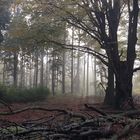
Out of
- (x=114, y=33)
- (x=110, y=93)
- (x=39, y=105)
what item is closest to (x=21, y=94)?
(x=39, y=105)

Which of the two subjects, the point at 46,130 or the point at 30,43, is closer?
the point at 46,130

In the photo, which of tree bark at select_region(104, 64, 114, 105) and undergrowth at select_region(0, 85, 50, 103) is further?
undergrowth at select_region(0, 85, 50, 103)

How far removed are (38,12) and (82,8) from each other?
8.27 ft

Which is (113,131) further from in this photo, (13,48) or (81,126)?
(13,48)

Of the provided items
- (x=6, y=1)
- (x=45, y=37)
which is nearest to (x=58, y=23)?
(x=45, y=37)

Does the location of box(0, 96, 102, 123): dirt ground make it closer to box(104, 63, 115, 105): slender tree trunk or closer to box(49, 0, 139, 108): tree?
box(104, 63, 115, 105): slender tree trunk

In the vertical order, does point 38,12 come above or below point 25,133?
above

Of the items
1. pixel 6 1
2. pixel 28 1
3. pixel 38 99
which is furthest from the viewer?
pixel 38 99

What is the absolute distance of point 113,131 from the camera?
841 centimetres

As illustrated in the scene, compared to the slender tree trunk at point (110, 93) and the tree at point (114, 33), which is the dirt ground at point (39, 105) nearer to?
the slender tree trunk at point (110, 93)

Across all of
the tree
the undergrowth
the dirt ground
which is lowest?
the dirt ground

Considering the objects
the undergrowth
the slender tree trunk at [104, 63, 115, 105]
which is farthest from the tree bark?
the undergrowth

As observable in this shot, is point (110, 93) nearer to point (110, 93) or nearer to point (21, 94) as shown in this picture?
point (110, 93)

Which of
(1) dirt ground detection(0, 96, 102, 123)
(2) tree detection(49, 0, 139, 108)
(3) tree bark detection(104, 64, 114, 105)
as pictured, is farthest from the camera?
(3) tree bark detection(104, 64, 114, 105)
